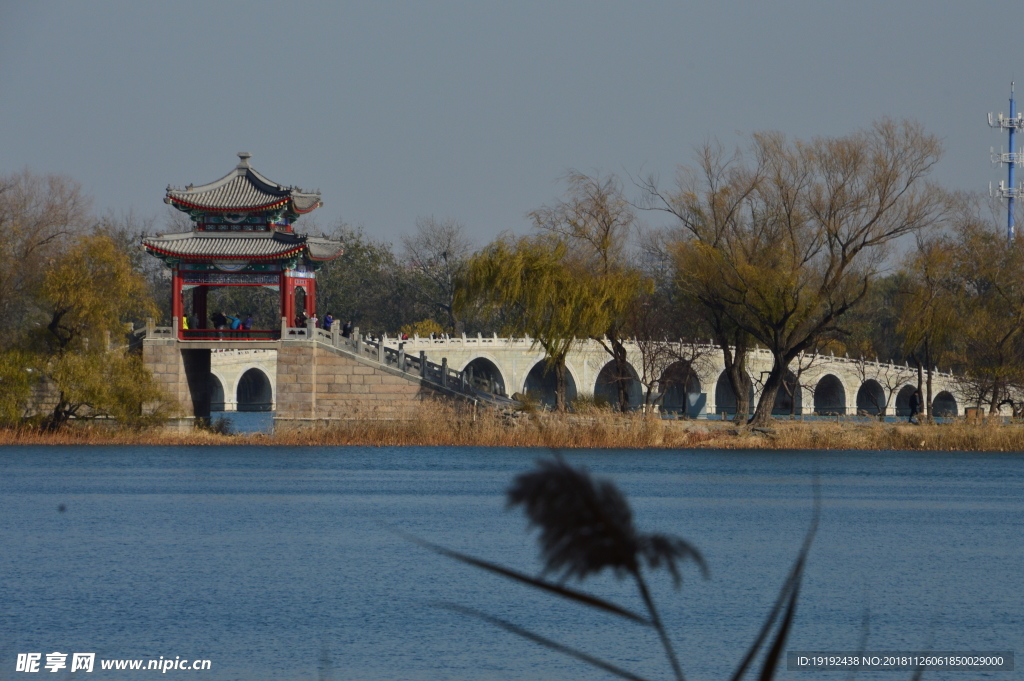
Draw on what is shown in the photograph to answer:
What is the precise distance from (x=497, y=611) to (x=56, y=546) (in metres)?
7.37

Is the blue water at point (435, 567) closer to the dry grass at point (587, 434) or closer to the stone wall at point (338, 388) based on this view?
the dry grass at point (587, 434)

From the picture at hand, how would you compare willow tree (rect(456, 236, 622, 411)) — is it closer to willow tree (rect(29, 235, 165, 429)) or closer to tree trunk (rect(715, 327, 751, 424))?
tree trunk (rect(715, 327, 751, 424))

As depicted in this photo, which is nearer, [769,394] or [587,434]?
[587,434]

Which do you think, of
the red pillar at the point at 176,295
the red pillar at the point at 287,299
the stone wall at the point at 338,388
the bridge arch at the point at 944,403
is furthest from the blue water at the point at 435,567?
the bridge arch at the point at 944,403

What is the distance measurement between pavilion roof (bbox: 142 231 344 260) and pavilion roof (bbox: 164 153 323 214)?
0.85 meters

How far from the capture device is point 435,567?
1669cm

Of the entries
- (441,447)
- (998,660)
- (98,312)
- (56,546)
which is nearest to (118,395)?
(98,312)

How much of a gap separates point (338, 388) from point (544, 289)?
6.87 m

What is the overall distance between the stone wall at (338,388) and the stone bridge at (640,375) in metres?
10.5

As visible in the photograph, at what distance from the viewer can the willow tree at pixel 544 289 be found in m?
34.7

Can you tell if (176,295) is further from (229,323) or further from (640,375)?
(640,375)

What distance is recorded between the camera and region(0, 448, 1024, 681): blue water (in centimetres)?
1184

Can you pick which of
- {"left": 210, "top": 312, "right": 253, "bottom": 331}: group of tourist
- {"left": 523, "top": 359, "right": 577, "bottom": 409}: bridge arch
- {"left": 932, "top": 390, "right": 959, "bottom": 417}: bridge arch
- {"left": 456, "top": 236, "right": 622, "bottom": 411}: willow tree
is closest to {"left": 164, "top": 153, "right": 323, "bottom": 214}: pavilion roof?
{"left": 210, "top": 312, "right": 253, "bottom": 331}: group of tourist

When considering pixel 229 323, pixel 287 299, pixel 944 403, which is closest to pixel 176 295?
pixel 229 323
